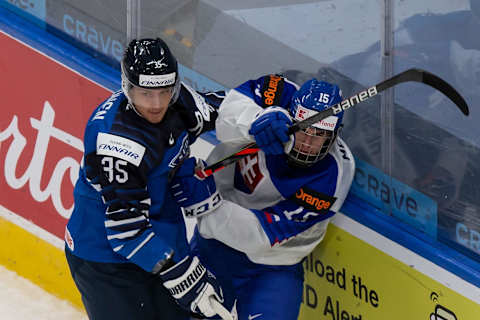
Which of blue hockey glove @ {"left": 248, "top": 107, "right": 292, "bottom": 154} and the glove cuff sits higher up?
blue hockey glove @ {"left": 248, "top": 107, "right": 292, "bottom": 154}

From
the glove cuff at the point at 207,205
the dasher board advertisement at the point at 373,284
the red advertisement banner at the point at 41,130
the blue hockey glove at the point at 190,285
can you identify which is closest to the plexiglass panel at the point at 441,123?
the dasher board advertisement at the point at 373,284

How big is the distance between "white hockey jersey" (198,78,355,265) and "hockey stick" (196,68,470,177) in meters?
0.07

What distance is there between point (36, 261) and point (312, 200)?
153 cm

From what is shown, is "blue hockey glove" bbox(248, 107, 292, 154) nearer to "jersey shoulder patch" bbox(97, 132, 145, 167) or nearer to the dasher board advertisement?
"jersey shoulder patch" bbox(97, 132, 145, 167)

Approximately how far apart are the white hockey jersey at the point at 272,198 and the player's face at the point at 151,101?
1.02 feet

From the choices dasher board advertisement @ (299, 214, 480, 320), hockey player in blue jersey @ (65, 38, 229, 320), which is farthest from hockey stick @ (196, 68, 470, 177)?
dasher board advertisement @ (299, 214, 480, 320)

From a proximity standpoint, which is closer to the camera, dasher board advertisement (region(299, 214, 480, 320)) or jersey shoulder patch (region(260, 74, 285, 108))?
dasher board advertisement (region(299, 214, 480, 320))

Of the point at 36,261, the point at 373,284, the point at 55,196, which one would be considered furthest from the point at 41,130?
the point at 373,284

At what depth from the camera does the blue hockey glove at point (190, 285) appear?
2.57m

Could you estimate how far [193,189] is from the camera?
2713 mm

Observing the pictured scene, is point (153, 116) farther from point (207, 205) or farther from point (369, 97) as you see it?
point (369, 97)

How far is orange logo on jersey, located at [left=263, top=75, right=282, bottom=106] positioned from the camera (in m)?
2.78

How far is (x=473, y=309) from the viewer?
2609 mm

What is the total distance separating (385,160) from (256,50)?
605 mm
